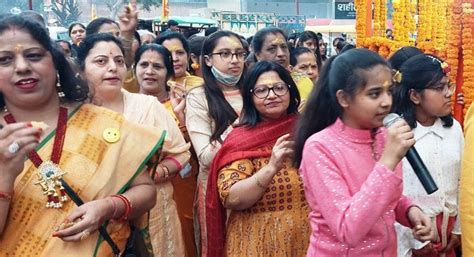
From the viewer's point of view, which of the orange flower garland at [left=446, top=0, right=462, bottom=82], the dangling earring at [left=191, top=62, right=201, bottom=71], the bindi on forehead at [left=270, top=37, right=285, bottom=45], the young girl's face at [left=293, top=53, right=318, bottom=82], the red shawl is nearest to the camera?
the red shawl

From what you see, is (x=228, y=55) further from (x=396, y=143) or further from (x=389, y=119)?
(x=396, y=143)

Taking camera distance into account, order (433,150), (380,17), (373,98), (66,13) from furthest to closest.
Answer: (66,13) < (380,17) < (433,150) < (373,98)

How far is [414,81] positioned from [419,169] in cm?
110

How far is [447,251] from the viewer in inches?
119

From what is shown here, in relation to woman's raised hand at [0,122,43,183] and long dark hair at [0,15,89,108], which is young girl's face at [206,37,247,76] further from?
woman's raised hand at [0,122,43,183]

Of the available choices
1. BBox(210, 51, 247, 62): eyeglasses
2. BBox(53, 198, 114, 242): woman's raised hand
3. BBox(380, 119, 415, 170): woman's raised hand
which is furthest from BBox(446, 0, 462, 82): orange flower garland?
BBox(53, 198, 114, 242): woman's raised hand

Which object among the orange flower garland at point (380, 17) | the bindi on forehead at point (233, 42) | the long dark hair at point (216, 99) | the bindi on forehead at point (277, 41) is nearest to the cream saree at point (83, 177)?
the long dark hair at point (216, 99)

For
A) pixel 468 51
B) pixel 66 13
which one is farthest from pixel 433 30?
pixel 66 13

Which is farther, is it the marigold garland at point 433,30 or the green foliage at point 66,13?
the green foliage at point 66,13

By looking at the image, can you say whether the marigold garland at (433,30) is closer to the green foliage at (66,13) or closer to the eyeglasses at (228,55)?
the eyeglasses at (228,55)

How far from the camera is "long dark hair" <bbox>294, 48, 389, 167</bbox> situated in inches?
82.7

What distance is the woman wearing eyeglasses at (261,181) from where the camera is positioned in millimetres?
2938

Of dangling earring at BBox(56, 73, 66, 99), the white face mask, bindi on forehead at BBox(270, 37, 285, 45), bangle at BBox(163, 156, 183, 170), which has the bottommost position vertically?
bangle at BBox(163, 156, 183, 170)

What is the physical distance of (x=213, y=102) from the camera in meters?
3.77
